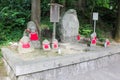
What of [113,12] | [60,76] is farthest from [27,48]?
[113,12]

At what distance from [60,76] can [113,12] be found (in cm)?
591

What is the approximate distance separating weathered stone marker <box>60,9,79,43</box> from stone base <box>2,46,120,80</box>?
92 centimetres

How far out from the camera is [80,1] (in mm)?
8688

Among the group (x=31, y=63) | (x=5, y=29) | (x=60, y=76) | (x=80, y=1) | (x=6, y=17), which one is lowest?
(x=60, y=76)

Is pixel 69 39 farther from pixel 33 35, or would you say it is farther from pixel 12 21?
pixel 12 21

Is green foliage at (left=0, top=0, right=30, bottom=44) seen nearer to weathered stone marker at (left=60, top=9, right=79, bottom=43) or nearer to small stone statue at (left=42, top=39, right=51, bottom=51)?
small stone statue at (left=42, top=39, right=51, bottom=51)

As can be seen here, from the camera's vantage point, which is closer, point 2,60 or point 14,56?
point 14,56

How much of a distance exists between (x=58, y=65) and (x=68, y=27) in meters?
1.63

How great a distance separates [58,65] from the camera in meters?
3.96

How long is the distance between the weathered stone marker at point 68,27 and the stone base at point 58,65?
92cm

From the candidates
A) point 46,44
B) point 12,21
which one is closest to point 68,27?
point 46,44

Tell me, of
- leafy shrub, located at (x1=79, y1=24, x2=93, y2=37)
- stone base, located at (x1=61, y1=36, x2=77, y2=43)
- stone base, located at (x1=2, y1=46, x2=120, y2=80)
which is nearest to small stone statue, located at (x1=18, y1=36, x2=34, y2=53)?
stone base, located at (x1=2, y1=46, x2=120, y2=80)

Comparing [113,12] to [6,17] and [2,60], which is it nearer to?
[6,17]

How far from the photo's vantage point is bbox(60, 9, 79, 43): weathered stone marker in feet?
17.1
